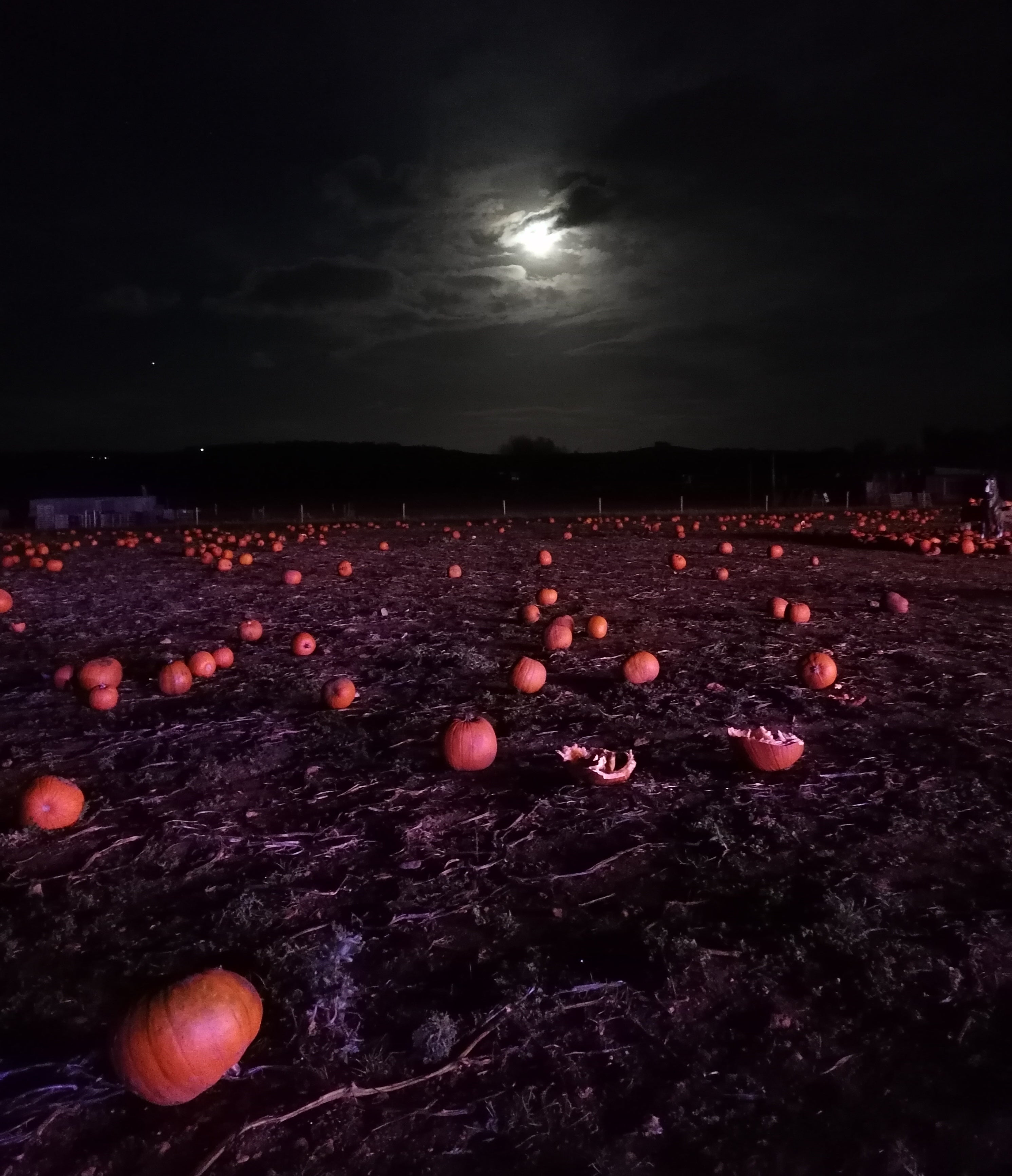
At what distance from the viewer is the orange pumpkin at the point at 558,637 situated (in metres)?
7.90

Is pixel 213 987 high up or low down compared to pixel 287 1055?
up

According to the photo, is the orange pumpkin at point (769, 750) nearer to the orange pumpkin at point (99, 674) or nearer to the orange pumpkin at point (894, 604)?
the orange pumpkin at point (99, 674)

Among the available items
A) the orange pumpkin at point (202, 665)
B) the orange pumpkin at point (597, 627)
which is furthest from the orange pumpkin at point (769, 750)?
the orange pumpkin at point (202, 665)

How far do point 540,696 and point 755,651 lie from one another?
2.56 m

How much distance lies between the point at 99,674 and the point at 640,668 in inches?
183

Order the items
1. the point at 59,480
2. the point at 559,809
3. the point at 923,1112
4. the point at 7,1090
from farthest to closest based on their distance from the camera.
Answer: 1. the point at 59,480
2. the point at 559,809
3. the point at 7,1090
4. the point at 923,1112

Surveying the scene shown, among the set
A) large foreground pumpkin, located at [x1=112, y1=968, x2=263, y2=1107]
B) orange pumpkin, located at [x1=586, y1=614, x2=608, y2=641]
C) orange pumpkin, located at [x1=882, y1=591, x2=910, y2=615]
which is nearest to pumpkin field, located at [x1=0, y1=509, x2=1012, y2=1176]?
large foreground pumpkin, located at [x1=112, y1=968, x2=263, y2=1107]

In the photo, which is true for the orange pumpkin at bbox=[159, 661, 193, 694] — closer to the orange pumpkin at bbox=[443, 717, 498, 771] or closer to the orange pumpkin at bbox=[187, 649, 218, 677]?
the orange pumpkin at bbox=[187, 649, 218, 677]

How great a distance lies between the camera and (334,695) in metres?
6.20

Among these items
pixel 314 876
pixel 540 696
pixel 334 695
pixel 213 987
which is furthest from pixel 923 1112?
pixel 334 695

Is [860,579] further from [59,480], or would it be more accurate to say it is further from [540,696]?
[59,480]

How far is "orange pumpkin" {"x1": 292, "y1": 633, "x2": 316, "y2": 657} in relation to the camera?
8000 millimetres

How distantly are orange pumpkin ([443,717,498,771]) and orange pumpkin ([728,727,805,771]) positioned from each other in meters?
1.58

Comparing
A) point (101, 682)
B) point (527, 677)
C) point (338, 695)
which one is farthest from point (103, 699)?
point (527, 677)
